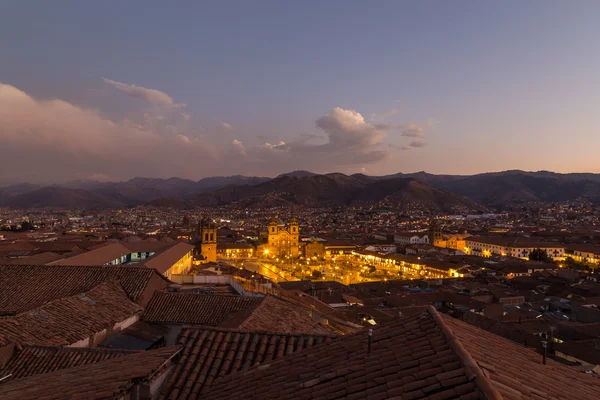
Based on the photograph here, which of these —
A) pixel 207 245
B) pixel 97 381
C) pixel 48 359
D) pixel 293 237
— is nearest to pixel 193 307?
pixel 48 359

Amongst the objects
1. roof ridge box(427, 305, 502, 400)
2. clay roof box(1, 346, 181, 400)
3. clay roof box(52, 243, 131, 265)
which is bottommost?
clay roof box(52, 243, 131, 265)

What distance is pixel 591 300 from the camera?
22.3 m

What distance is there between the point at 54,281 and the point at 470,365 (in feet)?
39.2

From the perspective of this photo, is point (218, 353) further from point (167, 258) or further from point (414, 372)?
point (167, 258)

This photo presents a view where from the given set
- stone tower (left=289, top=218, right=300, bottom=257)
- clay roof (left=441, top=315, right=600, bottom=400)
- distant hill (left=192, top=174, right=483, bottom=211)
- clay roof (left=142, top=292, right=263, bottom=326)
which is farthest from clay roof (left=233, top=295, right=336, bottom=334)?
distant hill (left=192, top=174, right=483, bottom=211)

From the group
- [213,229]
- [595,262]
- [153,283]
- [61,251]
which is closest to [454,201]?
[595,262]

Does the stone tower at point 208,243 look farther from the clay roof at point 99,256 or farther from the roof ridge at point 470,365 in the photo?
the roof ridge at point 470,365

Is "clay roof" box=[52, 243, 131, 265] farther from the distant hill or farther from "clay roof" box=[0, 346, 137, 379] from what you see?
the distant hill

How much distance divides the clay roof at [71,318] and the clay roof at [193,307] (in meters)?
0.58

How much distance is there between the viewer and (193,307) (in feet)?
34.8

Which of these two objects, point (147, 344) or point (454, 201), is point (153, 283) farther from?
point (454, 201)

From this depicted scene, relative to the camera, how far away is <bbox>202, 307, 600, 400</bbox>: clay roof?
2.31 meters

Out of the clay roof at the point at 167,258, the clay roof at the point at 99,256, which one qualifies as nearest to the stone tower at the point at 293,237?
the clay roof at the point at 167,258

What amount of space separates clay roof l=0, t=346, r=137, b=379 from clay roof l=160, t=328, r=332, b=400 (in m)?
2.66
